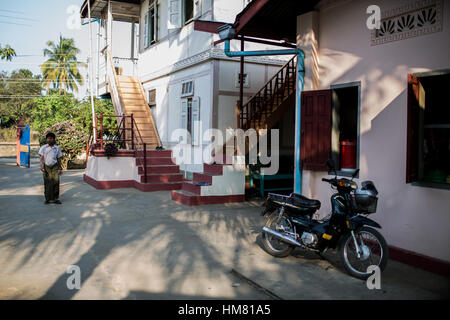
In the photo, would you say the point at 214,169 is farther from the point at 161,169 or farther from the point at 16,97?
the point at 16,97

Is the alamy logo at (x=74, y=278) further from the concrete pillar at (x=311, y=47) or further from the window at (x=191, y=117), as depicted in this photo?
the window at (x=191, y=117)

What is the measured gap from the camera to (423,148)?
564 centimetres

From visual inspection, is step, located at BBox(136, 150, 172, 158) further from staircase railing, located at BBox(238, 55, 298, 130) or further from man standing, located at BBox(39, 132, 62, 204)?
staircase railing, located at BBox(238, 55, 298, 130)

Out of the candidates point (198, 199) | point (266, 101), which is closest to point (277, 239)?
point (198, 199)

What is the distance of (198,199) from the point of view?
Result: 32.9 feet

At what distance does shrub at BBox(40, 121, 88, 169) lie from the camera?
18.6 metres

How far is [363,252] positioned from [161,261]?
8.81ft

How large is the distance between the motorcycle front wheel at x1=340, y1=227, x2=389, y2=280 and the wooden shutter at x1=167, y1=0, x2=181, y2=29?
1036 cm

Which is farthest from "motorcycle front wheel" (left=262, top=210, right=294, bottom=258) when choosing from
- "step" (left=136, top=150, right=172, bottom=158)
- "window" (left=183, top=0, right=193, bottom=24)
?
"window" (left=183, top=0, right=193, bottom=24)

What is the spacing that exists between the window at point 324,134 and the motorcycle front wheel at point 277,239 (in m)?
1.46

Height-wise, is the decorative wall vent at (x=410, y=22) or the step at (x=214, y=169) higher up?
the decorative wall vent at (x=410, y=22)

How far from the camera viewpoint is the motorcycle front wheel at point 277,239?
5.95m

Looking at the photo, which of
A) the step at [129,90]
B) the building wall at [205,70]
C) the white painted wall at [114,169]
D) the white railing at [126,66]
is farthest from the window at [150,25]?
the white painted wall at [114,169]
